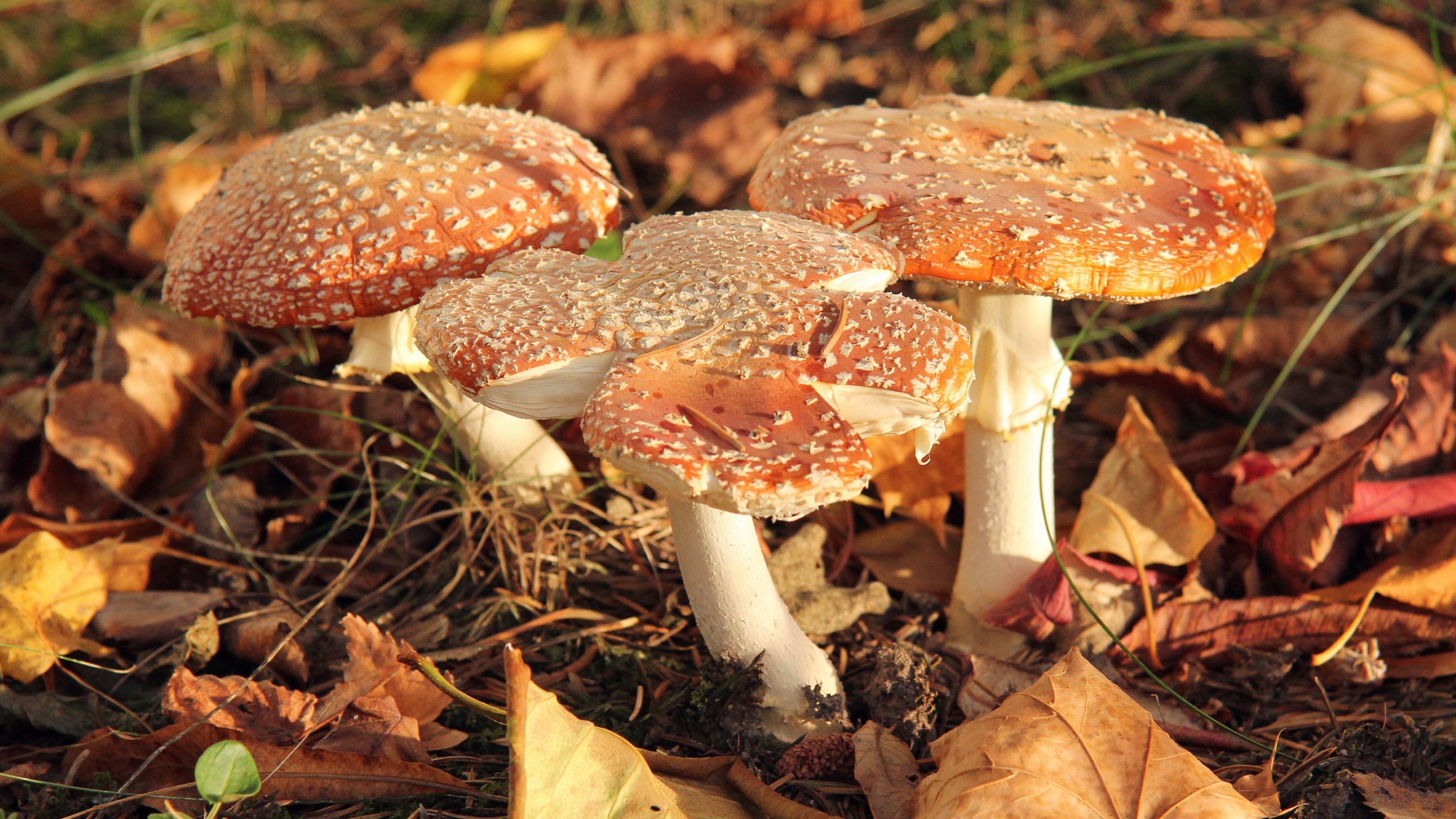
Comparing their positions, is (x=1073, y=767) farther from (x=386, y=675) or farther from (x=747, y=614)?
(x=386, y=675)

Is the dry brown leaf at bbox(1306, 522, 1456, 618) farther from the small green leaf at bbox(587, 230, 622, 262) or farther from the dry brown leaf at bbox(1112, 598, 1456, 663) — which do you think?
the small green leaf at bbox(587, 230, 622, 262)

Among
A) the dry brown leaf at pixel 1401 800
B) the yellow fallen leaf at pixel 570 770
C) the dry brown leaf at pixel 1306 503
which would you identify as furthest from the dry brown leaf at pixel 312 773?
the dry brown leaf at pixel 1306 503

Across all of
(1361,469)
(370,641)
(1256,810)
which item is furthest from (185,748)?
(1361,469)

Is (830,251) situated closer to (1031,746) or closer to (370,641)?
(1031,746)

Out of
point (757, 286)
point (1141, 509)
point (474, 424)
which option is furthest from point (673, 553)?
A: point (1141, 509)

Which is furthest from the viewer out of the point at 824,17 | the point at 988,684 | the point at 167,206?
the point at 824,17

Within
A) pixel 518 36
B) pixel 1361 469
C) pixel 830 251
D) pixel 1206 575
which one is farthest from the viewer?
pixel 518 36

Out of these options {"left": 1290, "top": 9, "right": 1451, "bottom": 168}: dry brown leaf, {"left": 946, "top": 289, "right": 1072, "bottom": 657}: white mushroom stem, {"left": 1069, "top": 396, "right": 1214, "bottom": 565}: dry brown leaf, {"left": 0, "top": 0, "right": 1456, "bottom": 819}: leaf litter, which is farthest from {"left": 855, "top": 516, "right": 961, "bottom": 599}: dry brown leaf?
{"left": 1290, "top": 9, "right": 1451, "bottom": 168}: dry brown leaf
